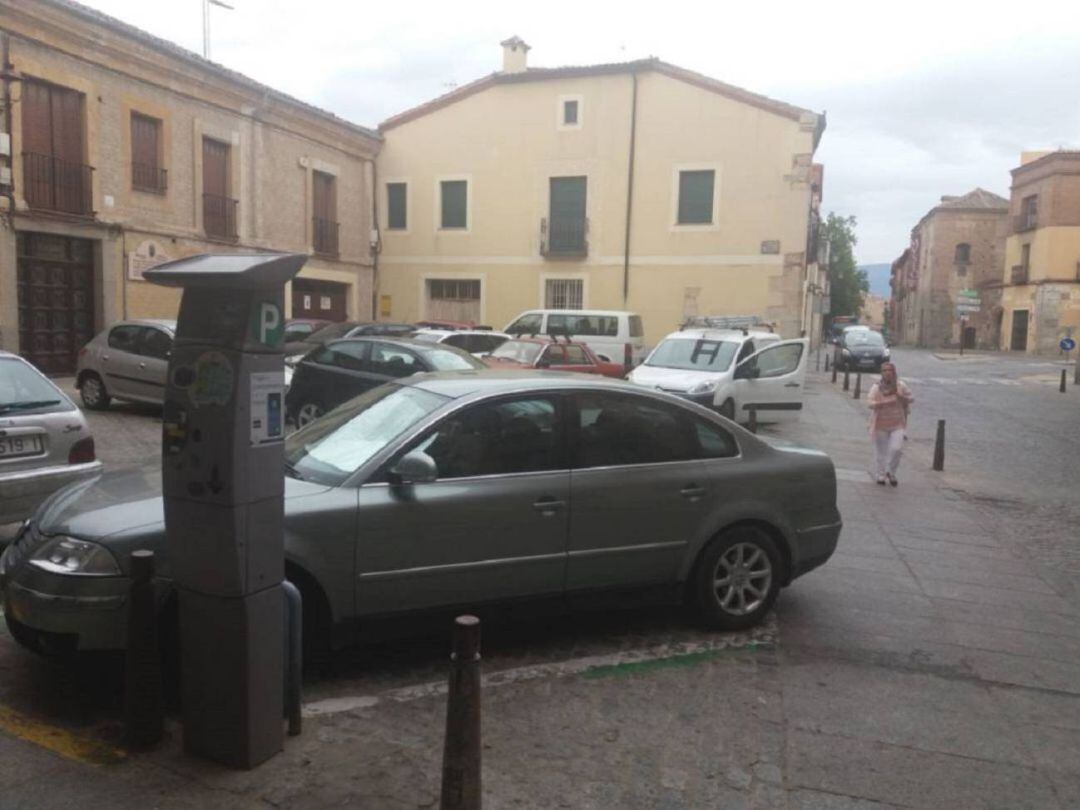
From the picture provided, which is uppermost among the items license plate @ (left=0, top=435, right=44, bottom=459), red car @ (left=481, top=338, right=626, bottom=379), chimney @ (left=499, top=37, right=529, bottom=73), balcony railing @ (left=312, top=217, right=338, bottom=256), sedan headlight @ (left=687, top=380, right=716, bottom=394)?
chimney @ (left=499, top=37, right=529, bottom=73)

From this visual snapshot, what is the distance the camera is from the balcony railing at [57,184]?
16859 millimetres

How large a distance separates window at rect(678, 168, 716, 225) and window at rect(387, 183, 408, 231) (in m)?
9.17

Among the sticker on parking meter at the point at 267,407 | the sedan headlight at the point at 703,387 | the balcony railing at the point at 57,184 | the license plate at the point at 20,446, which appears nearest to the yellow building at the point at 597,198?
the balcony railing at the point at 57,184

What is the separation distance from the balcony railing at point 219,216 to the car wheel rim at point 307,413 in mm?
11051

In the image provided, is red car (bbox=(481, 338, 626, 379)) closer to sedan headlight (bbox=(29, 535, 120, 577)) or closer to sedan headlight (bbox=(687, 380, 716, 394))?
sedan headlight (bbox=(687, 380, 716, 394))

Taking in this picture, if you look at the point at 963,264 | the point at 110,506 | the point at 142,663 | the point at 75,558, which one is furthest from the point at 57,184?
the point at 963,264

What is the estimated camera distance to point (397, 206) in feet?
97.5

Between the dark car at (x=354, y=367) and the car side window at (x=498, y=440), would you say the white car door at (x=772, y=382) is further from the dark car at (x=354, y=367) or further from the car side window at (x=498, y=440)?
the car side window at (x=498, y=440)

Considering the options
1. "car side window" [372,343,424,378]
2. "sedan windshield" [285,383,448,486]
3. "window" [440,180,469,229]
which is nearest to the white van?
"window" [440,180,469,229]

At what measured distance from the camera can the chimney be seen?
28453 mm

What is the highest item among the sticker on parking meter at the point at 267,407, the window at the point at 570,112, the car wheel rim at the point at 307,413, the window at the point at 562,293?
the window at the point at 570,112

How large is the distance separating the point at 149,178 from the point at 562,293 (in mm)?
13344

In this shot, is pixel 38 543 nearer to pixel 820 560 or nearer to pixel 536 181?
pixel 820 560

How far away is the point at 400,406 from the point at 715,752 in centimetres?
237
